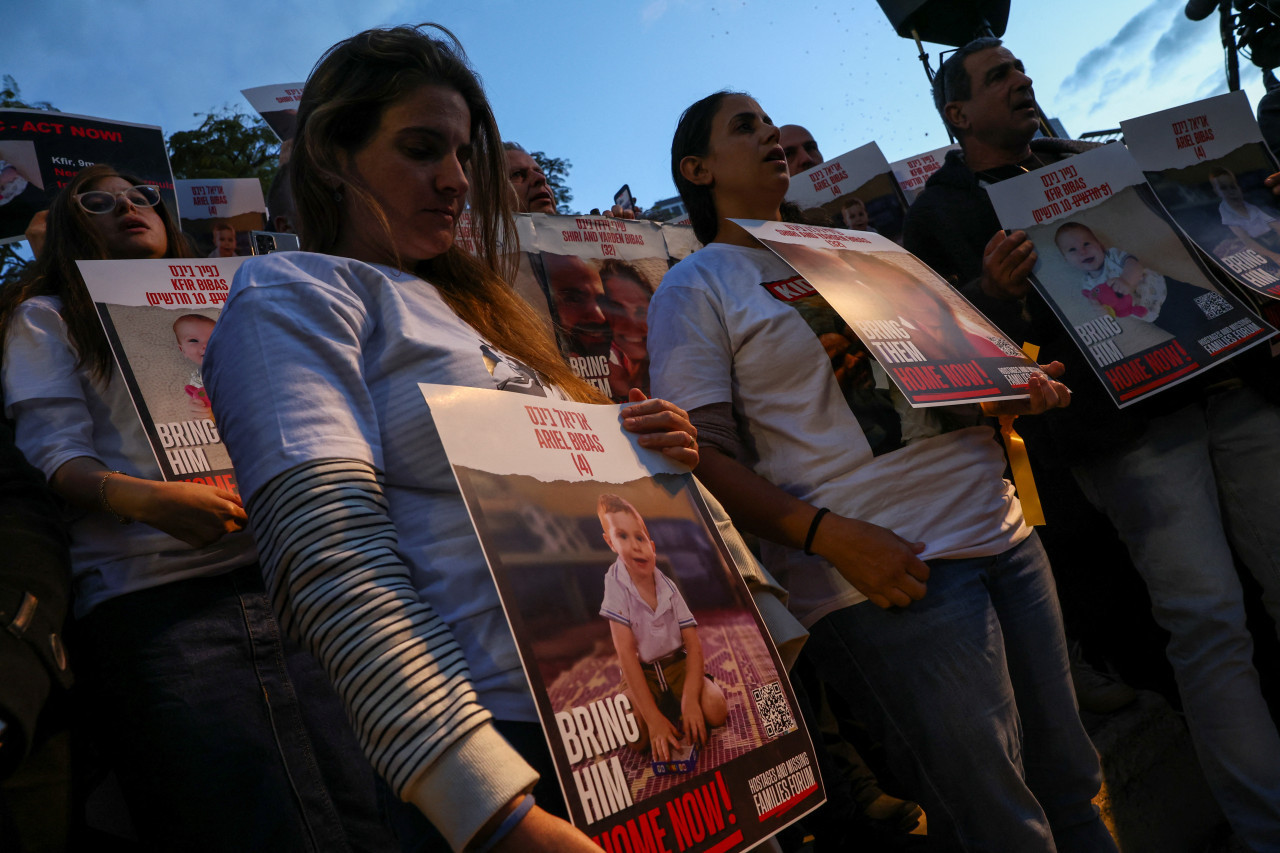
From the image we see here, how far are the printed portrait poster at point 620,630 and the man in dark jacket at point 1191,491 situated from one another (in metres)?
1.42

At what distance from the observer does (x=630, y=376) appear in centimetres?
285

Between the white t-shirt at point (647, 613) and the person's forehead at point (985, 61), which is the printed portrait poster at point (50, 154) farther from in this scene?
the person's forehead at point (985, 61)

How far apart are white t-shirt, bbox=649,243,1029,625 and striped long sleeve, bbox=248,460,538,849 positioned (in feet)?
2.98

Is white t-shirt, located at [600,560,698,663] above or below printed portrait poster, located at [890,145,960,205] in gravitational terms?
below

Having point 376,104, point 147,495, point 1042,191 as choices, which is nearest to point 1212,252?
point 1042,191

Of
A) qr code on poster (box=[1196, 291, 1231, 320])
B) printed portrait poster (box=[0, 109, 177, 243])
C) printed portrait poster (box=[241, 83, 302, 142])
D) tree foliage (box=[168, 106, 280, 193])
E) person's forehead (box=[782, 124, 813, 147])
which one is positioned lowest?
qr code on poster (box=[1196, 291, 1231, 320])

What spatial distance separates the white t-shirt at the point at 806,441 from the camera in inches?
63.0

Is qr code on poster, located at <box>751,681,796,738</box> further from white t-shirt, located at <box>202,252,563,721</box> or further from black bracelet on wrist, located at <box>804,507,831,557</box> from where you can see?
black bracelet on wrist, located at <box>804,507,831,557</box>

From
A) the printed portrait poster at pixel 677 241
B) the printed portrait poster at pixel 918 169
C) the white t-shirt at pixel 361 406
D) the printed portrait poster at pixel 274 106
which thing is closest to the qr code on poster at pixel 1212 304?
the printed portrait poster at pixel 677 241

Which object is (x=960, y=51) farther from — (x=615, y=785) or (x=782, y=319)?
(x=615, y=785)

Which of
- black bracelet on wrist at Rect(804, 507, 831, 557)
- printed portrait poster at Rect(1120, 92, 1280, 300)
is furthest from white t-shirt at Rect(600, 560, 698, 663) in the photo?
printed portrait poster at Rect(1120, 92, 1280, 300)

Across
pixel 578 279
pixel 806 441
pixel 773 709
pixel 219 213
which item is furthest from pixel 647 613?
pixel 219 213

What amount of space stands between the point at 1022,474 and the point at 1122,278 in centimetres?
79

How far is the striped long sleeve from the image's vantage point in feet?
2.50
